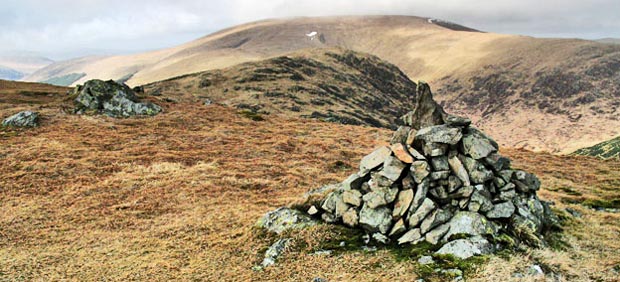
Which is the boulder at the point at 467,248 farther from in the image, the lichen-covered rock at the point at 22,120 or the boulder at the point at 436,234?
the lichen-covered rock at the point at 22,120

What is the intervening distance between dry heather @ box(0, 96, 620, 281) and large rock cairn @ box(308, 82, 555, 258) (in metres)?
1.63

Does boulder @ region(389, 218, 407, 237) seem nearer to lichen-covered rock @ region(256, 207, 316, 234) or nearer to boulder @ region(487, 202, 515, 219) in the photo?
boulder @ region(487, 202, 515, 219)

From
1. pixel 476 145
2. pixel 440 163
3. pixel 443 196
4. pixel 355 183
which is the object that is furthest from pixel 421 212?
pixel 476 145

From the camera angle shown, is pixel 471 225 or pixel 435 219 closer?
pixel 471 225

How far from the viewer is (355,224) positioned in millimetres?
21750

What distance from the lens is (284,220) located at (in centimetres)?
2286

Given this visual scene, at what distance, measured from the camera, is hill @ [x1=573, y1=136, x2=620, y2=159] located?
447ft

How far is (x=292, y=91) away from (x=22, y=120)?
104m

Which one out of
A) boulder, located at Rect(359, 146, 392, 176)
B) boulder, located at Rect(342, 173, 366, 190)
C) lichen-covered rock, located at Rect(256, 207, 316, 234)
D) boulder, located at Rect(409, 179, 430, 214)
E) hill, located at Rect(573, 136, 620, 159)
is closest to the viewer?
boulder, located at Rect(409, 179, 430, 214)

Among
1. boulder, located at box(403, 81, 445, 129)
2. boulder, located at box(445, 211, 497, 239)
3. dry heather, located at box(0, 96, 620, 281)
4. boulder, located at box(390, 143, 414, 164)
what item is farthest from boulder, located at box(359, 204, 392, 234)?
boulder, located at box(403, 81, 445, 129)

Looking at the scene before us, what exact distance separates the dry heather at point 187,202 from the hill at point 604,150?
9603 cm

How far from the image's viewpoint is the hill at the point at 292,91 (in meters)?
120

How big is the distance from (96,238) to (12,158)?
2222cm

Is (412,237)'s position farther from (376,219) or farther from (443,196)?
(443,196)
